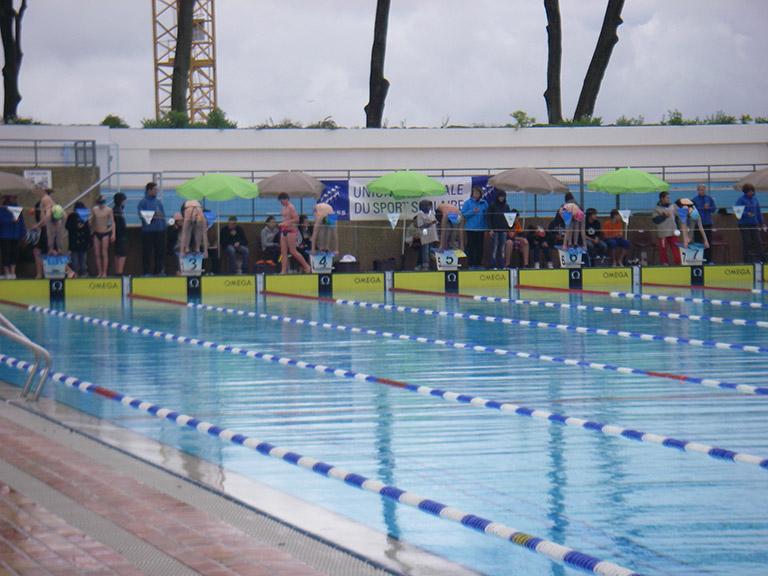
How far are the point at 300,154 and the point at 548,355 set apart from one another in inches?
706

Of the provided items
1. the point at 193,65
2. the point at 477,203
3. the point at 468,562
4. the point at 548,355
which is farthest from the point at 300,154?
the point at 193,65

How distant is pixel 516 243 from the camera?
A: 74.1ft

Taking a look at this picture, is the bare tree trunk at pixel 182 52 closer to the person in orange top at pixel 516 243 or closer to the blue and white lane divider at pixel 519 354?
the person in orange top at pixel 516 243

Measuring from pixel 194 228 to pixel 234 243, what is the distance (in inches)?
82.0

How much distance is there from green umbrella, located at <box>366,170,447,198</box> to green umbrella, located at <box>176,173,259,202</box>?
2587 millimetres

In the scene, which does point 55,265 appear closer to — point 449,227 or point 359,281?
point 359,281

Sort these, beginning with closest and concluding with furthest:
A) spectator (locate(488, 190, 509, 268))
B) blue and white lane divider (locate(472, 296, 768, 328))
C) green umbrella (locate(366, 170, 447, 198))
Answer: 1. blue and white lane divider (locate(472, 296, 768, 328))
2. spectator (locate(488, 190, 509, 268))
3. green umbrella (locate(366, 170, 447, 198))

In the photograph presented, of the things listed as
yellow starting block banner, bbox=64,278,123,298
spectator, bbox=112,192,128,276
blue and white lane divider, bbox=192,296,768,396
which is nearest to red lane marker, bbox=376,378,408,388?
blue and white lane divider, bbox=192,296,768,396

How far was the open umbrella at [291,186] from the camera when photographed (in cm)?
2202

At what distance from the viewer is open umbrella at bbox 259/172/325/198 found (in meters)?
22.0

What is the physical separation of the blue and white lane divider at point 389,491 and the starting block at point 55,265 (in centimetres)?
1072

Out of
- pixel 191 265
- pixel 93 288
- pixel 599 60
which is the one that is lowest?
pixel 93 288

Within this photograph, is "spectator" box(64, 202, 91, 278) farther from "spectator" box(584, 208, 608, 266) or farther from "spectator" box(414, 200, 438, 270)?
"spectator" box(584, 208, 608, 266)

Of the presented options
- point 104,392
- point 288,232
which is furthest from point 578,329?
point 288,232
